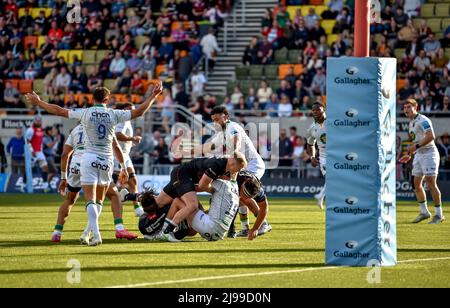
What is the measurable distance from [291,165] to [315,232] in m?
14.8

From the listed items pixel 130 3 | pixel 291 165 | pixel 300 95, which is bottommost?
pixel 291 165

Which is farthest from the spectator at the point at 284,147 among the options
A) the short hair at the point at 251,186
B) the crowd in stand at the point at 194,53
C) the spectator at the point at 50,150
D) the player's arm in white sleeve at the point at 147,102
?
the player's arm in white sleeve at the point at 147,102

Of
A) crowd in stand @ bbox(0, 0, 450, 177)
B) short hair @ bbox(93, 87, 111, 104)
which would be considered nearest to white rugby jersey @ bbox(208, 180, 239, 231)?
short hair @ bbox(93, 87, 111, 104)

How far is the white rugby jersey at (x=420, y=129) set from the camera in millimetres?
22219

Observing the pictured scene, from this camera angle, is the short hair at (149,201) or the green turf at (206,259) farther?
the short hair at (149,201)

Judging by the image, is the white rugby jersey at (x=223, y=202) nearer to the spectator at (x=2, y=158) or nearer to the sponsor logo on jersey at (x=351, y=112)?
the sponsor logo on jersey at (x=351, y=112)

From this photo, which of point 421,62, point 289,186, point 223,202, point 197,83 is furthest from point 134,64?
point 223,202

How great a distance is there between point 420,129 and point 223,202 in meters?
7.05

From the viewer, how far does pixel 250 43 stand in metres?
38.8

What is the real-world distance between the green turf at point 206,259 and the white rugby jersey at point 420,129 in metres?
1.91

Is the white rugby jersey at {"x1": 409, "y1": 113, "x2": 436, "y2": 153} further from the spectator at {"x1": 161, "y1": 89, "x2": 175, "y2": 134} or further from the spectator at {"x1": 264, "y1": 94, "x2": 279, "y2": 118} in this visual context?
the spectator at {"x1": 161, "y1": 89, "x2": 175, "y2": 134}

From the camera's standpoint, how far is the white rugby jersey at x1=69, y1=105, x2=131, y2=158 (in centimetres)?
1627
